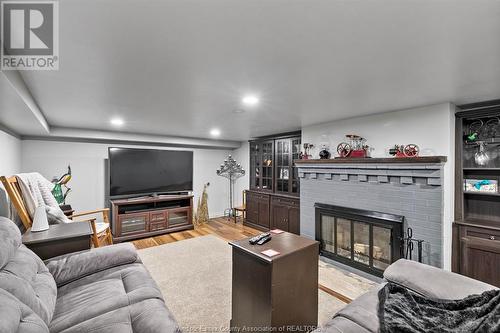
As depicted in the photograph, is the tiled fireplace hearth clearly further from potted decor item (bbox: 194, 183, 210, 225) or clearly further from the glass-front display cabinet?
potted decor item (bbox: 194, 183, 210, 225)

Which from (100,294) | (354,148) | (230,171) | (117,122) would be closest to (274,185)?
(230,171)

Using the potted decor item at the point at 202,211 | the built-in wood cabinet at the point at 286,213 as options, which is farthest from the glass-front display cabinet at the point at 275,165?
the potted decor item at the point at 202,211

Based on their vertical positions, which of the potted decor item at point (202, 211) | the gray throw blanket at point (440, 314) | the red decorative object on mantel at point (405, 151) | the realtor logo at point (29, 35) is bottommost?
the potted decor item at point (202, 211)

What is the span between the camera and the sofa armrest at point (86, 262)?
1.75 m

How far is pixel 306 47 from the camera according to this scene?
1.39 meters

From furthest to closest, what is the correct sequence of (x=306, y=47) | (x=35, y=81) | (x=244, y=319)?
(x=35, y=81)
(x=244, y=319)
(x=306, y=47)

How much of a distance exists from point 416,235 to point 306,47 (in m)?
2.63

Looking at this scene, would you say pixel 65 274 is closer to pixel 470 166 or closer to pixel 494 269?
pixel 494 269

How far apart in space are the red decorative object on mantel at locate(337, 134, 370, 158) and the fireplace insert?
801 mm

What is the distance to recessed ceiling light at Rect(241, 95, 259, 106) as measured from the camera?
238 centimetres

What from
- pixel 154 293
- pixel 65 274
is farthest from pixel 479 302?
pixel 65 274

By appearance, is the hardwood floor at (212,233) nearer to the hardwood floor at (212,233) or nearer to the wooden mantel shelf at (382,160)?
the hardwood floor at (212,233)

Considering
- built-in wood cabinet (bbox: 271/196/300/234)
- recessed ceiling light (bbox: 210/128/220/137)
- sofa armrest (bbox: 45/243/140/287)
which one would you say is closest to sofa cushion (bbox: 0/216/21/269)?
sofa armrest (bbox: 45/243/140/287)

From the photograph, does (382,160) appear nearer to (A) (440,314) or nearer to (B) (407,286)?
(B) (407,286)
